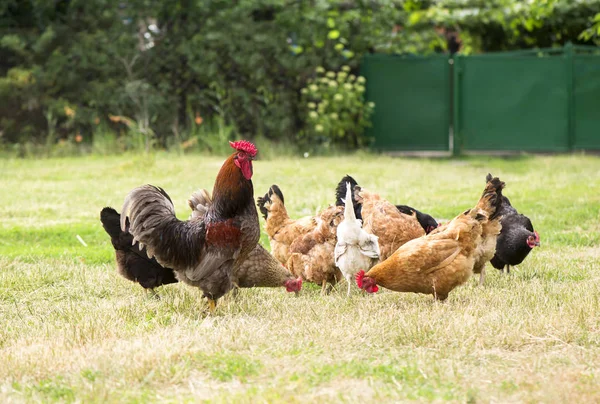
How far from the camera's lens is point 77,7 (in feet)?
62.9

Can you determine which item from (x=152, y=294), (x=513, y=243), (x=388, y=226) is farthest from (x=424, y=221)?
(x=152, y=294)

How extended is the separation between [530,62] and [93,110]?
10.0 meters

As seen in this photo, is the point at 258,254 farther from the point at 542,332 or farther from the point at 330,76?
the point at 330,76

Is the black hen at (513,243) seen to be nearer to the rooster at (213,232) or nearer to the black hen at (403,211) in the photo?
the black hen at (403,211)

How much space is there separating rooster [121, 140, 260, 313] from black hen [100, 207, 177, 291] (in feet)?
1.68

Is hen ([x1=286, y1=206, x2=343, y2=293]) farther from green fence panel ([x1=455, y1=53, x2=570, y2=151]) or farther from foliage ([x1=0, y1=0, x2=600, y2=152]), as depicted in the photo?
green fence panel ([x1=455, y1=53, x2=570, y2=151])

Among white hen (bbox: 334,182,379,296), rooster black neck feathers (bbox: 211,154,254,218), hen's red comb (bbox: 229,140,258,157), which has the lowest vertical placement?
white hen (bbox: 334,182,379,296)

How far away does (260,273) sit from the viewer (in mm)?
6918

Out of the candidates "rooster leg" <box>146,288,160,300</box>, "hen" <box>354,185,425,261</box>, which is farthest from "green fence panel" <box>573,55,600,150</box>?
"rooster leg" <box>146,288,160,300</box>

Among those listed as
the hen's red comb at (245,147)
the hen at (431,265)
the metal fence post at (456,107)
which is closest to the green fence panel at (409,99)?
the metal fence post at (456,107)

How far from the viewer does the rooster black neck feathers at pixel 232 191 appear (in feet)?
20.9

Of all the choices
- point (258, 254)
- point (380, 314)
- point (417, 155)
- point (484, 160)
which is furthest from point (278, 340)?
point (417, 155)

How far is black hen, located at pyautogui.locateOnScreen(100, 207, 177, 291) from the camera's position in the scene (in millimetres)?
6965

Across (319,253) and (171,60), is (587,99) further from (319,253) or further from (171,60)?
(319,253)
